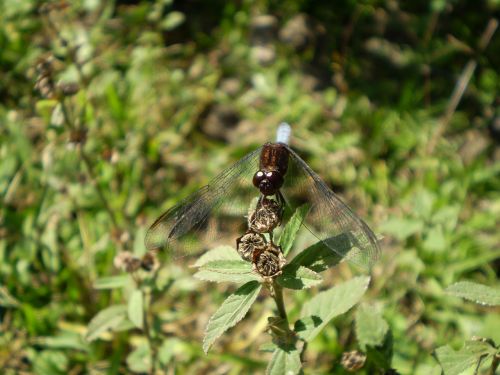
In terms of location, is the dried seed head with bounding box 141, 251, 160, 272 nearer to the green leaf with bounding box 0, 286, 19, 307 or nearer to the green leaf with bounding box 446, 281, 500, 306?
the green leaf with bounding box 0, 286, 19, 307

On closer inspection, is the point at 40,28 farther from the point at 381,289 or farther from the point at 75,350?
the point at 381,289

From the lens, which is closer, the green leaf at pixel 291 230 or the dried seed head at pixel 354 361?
the green leaf at pixel 291 230

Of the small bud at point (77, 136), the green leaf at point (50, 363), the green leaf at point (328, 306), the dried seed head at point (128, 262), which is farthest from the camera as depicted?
the green leaf at point (50, 363)

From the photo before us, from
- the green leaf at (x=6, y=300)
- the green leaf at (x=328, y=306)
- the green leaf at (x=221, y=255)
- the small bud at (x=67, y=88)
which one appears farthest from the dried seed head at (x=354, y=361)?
the green leaf at (x=6, y=300)

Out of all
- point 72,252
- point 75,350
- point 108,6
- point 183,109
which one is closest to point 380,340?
point 75,350

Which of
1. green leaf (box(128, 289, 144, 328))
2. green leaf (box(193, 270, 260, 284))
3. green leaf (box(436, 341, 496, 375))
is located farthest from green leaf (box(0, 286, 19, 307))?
green leaf (box(436, 341, 496, 375))

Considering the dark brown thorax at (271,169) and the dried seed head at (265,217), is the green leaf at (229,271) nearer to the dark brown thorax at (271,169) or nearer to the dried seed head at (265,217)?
the dried seed head at (265,217)
